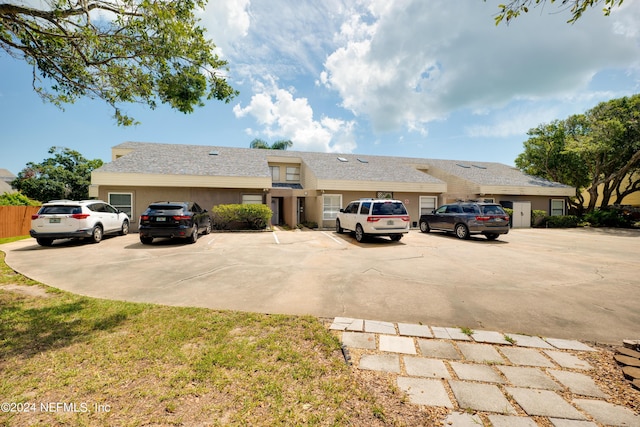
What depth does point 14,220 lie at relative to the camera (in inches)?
562

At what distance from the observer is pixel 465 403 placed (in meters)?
2.36

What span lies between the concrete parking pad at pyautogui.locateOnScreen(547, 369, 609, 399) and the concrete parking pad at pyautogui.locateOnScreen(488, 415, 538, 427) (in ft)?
2.77

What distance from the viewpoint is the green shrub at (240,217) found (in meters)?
15.7

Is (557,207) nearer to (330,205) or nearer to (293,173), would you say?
(330,205)

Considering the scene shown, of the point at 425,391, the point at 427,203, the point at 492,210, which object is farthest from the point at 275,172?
the point at 425,391

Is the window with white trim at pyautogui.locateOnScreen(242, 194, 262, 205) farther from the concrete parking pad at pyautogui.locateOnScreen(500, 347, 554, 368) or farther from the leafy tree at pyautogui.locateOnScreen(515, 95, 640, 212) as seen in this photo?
the leafy tree at pyautogui.locateOnScreen(515, 95, 640, 212)

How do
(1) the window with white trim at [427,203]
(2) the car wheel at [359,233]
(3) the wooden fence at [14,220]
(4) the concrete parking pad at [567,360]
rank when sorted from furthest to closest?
1. (1) the window with white trim at [427,203]
2. (3) the wooden fence at [14,220]
3. (2) the car wheel at [359,233]
4. (4) the concrete parking pad at [567,360]

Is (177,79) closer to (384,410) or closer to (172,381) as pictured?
(172,381)

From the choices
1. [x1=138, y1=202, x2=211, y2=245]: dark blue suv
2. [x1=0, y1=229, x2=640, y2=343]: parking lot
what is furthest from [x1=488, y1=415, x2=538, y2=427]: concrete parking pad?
[x1=138, y1=202, x2=211, y2=245]: dark blue suv

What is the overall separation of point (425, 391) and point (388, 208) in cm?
948

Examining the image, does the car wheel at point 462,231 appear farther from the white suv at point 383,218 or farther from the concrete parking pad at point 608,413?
the concrete parking pad at point 608,413

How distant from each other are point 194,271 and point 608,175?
114 feet

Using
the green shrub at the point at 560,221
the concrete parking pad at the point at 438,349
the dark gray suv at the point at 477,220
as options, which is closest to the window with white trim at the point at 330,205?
the dark gray suv at the point at 477,220

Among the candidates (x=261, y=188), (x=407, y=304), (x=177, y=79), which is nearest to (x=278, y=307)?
(x=407, y=304)
